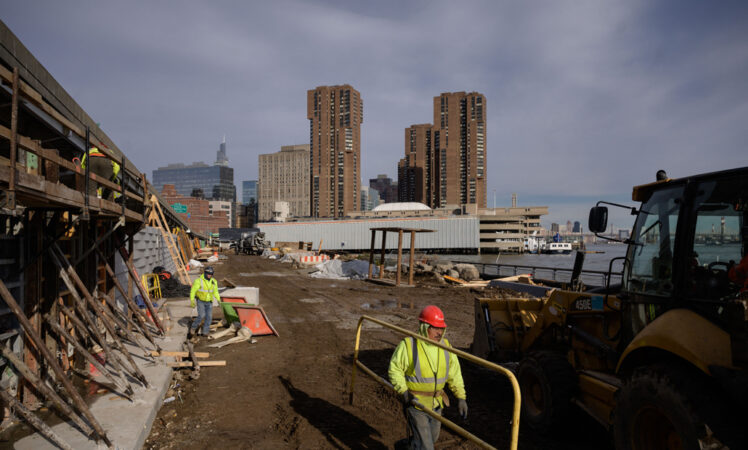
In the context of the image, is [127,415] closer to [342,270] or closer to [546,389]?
[546,389]

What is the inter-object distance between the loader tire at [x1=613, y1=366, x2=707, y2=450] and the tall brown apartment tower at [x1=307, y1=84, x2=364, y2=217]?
407 ft

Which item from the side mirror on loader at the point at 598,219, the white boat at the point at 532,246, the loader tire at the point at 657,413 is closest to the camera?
the loader tire at the point at 657,413

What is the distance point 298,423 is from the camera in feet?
19.7

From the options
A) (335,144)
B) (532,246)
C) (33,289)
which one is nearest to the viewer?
(33,289)

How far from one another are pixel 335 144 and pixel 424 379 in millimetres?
128911

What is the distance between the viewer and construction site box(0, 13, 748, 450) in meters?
3.74

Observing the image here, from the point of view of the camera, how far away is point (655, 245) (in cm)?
457

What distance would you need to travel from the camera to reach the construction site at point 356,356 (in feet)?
12.3

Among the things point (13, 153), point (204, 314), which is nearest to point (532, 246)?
point (204, 314)

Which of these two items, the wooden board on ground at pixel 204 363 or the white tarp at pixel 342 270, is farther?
the white tarp at pixel 342 270

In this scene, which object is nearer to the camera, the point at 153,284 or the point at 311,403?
the point at 311,403

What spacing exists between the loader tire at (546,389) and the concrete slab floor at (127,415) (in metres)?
4.94

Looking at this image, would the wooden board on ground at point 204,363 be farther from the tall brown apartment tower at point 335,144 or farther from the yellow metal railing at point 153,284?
the tall brown apartment tower at point 335,144

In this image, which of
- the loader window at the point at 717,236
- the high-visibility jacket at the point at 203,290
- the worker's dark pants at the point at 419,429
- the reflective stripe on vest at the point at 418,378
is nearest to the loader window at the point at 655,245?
the loader window at the point at 717,236
